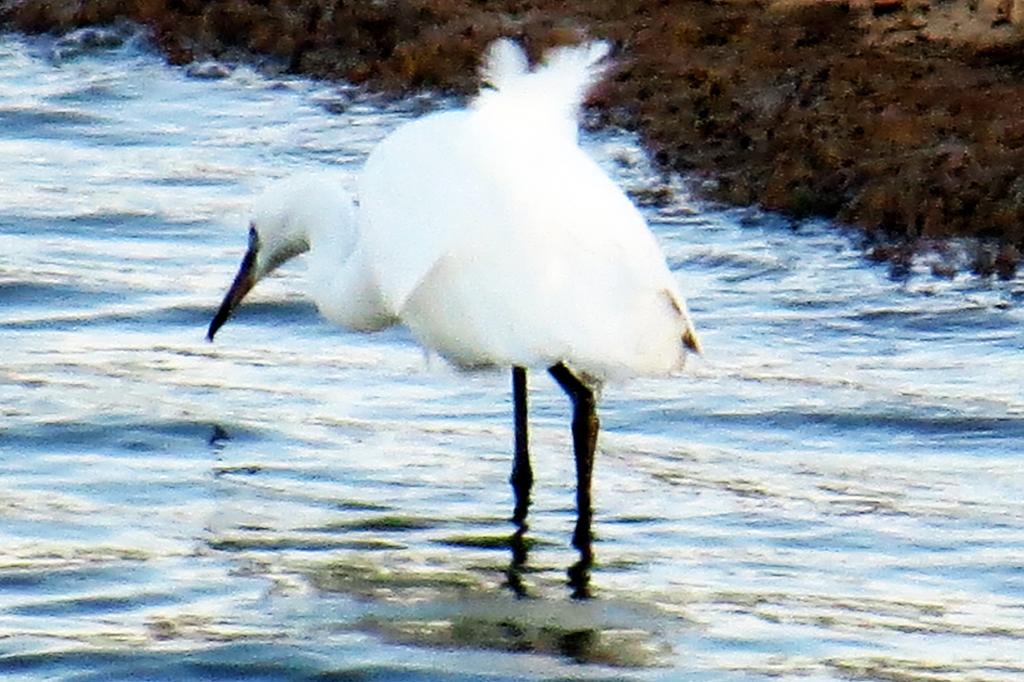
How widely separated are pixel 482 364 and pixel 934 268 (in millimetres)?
3862

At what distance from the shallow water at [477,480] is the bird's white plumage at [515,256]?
2.11 feet

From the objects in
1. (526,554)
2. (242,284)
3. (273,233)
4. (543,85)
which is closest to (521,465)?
(526,554)

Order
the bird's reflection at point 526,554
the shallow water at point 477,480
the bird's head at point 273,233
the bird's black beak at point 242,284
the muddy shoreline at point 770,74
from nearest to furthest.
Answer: the shallow water at point 477,480 < the bird's reflection at point 526,554 < the bird's head at point 273,233 < the bird's black beak at point 242,284 < the muddy shoreline at point 770,74

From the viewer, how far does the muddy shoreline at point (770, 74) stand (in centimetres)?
1191

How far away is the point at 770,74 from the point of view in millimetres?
13977

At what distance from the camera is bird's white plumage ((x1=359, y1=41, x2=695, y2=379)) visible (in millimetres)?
7418

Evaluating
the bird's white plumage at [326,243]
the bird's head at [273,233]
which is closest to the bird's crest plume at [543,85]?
the bird's white plumage at [326,243]

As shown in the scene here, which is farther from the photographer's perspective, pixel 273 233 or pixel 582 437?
pixel 273 233

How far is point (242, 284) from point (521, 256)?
7.06 feet

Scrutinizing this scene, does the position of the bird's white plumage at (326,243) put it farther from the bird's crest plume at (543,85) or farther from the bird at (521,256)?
the bird's crest plume at (543,85)

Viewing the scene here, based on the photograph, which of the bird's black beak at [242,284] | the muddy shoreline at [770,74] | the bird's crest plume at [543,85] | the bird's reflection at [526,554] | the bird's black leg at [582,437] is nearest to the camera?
the bird's reflection at [526,554]

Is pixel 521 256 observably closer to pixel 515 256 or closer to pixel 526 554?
pixel 515 256

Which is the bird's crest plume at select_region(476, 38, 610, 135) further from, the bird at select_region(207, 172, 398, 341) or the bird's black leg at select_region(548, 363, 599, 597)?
the bird's black leg at select_region(548, 363, 599, 597)

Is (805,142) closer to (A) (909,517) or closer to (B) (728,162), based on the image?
(B) (728,162)
